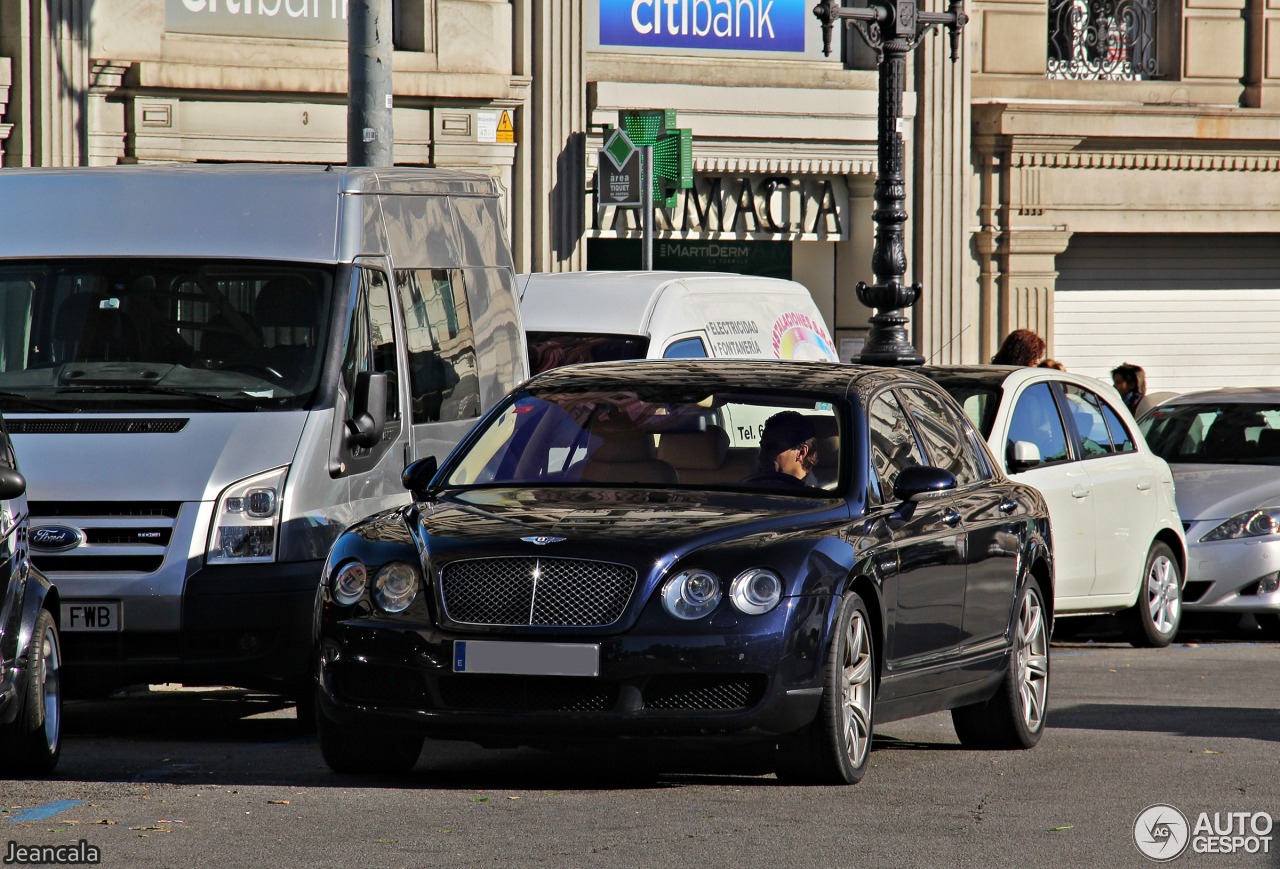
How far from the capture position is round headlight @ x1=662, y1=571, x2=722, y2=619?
717 centimetres

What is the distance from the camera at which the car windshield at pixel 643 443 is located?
8.12 metres

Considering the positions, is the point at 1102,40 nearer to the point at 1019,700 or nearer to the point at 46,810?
the point at 1019,700

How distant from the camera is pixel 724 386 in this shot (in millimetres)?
8391

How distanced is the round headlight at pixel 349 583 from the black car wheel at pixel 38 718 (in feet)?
3.59

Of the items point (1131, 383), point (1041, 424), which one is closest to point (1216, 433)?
point (1131, 383)

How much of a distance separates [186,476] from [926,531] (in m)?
2.87

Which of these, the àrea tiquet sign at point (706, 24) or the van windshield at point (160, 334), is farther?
the àrea tiquet sign at point (706, 24)

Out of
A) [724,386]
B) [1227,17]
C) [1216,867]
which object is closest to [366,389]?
[724,386]

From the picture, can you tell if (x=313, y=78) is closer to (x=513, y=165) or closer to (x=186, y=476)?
(x=513, y=165)

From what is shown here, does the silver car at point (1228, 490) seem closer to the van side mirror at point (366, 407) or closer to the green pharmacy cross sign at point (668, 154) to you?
the green pharmacy cross sign at point (668, 154)

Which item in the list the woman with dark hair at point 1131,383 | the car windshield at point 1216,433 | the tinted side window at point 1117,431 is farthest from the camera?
the woman with dark hair at point 1131,383

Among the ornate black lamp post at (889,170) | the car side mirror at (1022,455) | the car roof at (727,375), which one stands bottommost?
the car side mirror at (1022,455)

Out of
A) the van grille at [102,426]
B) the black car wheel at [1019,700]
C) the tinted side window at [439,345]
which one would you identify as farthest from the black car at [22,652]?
the black car wheel at [1019,700]

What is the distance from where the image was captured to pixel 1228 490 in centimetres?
1459
